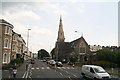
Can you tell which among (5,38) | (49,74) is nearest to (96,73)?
(49,74)

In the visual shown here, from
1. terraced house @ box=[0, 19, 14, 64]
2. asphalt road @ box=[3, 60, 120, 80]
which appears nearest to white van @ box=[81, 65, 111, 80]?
asphalt road @ box=[3, 60, 120, 80]

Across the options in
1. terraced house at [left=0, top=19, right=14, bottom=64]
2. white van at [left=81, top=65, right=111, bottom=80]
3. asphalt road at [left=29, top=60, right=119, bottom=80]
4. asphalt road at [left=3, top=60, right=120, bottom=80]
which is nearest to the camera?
Answer: white van at [left=81, top=65, right=111, bottom=80]

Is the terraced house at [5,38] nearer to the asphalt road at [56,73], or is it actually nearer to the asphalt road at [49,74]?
the asphalt road at [56,73]

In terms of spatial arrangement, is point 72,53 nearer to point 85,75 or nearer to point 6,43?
point 6,43

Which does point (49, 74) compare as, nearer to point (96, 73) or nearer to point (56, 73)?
point (56, 73)

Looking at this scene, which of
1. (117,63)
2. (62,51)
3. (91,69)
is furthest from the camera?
(62,51)

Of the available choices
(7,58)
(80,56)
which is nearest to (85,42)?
(80,56)

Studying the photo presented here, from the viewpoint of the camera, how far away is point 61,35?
108375mm

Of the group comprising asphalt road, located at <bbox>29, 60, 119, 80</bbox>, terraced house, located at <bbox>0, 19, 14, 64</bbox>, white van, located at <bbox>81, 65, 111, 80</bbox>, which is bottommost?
asphalt road, located at <bbox>29, 60, 119, 80</bbox>

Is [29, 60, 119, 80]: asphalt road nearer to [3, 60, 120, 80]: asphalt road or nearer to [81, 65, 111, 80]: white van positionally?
[3, 60, 120, 80]: asphalt road

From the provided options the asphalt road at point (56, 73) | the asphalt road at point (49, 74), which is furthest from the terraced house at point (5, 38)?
the asphalt road at point (49, 74)

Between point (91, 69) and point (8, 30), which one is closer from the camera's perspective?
point (91, 69)

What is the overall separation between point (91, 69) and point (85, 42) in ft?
186

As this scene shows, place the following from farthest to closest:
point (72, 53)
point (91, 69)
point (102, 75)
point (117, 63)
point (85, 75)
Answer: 1. point (72, 53)
2. point (117, 63)
3. point (85, 75)
4. point (91, 69)
5. point (102, 75)
